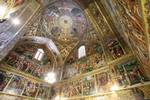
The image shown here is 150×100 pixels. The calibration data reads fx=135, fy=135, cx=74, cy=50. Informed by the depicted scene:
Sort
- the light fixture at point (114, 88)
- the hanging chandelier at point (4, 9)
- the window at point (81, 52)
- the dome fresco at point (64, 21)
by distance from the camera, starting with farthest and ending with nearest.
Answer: the window at point (81, 52) < the dome fresco at point (64, 21) < the light fixture at point (114, 88) < the hanging chandelier at point (4, 9)

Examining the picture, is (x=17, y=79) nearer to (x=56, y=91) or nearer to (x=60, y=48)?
(x=56, y=91)

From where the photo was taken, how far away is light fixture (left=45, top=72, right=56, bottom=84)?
12528 millimetres

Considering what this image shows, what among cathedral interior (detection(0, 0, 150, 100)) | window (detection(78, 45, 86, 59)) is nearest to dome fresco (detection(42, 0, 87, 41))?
cathedral interior (detection(0, 0, 150, 100))

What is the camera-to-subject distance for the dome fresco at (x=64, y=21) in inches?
472

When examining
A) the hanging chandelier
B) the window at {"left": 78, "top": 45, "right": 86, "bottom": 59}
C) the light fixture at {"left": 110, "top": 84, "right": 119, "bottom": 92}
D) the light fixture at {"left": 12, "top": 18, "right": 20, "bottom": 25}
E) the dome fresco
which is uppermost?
the dome fresco

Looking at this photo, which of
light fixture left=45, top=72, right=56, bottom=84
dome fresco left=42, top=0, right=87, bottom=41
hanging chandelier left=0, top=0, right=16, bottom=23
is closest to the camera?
hanging chandelier left=0, top=0, right=16, bottom=23

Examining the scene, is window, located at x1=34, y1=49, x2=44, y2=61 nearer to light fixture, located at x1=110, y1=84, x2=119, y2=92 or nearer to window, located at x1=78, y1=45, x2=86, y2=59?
window, located at x1=78, y1=45, x2=86, y2=59

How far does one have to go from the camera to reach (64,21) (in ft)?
42.4

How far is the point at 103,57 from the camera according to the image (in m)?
10.3

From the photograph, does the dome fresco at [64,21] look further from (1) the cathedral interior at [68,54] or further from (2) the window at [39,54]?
(2) the window at [39,54]

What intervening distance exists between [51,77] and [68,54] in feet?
9.04

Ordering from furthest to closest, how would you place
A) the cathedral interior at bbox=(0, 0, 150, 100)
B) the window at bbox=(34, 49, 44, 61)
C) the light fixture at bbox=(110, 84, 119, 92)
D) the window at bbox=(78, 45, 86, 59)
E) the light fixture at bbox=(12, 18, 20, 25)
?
the window at bbox=(34, 49, 44, 61) → the window at bbox=(78, 45, 86, 59) → the light fixture at bbox=(12, 18, 20, 25) → the light fixture at bbox=(110, 84, 119, 92) → the cathedral interior at bbox=(0, 0, 150, 100)

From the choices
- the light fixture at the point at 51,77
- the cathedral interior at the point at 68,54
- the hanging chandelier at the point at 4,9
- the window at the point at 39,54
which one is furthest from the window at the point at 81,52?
the hanging chandelier at the point at 4,9

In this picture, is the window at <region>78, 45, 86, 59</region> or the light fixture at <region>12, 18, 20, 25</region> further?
the window at <region>78, 45, 86, 59</region>
